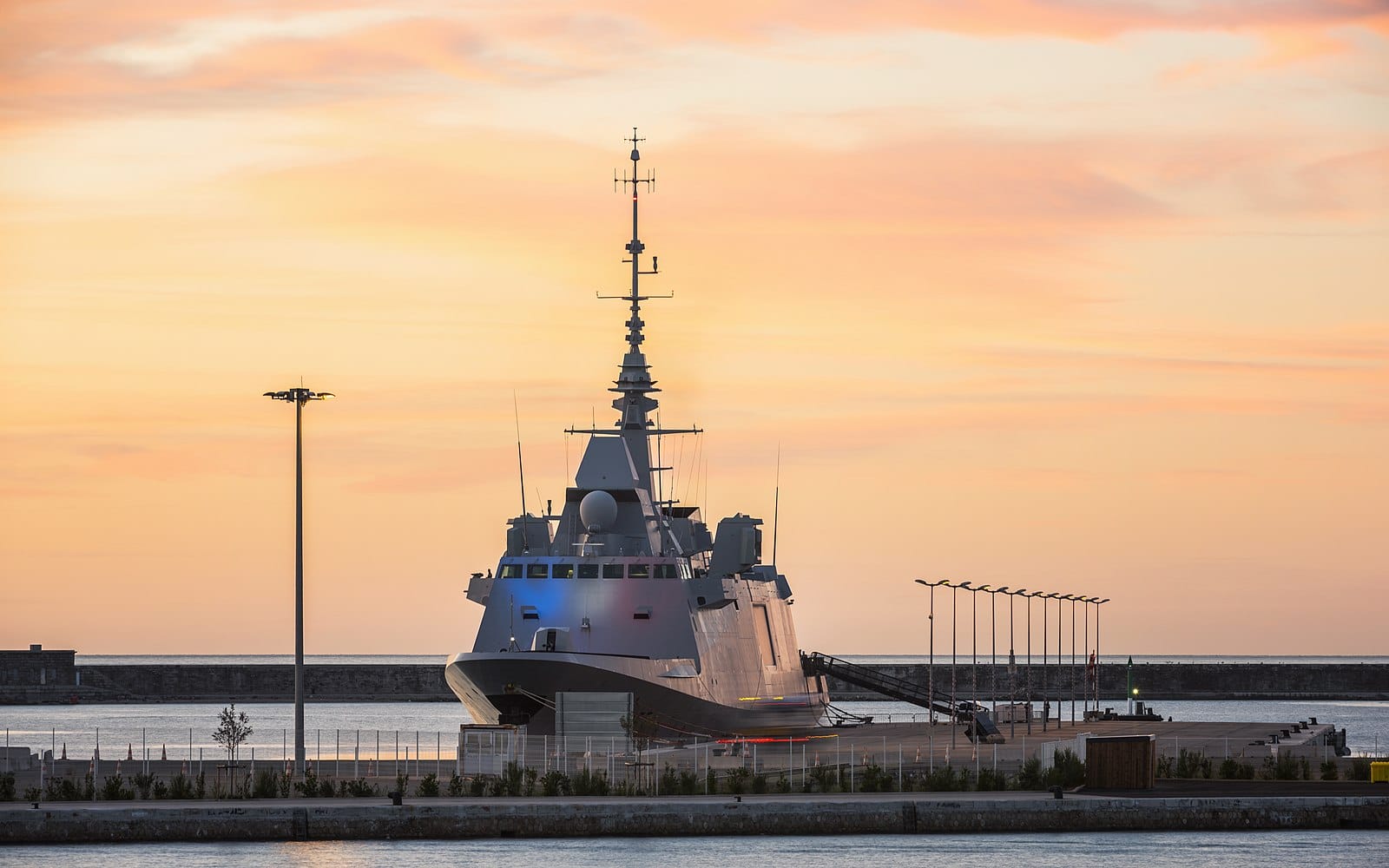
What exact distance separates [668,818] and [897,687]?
141 ft

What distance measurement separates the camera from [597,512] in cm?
6181

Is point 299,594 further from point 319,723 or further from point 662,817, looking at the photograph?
point 319,723

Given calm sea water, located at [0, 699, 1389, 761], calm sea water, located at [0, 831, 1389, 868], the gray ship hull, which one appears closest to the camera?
calm sea water, located at [0, 831, 1389, 868]

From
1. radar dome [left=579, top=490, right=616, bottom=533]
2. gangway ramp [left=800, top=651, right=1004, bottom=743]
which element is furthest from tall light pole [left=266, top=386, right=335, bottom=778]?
gangway ramp [left=800, top=651, right=1004, bottom=743]

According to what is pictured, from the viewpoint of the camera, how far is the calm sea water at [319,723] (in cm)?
9438

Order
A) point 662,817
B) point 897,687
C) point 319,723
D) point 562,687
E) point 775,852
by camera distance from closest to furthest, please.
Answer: point 775,852, point 662,817, point 562,687, point 897,687, point 319,723

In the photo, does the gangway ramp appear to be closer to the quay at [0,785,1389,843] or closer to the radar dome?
the radar dome

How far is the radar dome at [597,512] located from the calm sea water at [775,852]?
18.4 metres

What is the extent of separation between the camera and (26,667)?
186875 mm

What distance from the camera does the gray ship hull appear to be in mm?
57375

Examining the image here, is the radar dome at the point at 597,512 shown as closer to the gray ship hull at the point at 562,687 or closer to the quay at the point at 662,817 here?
the gray ship hull at the point at 562,687

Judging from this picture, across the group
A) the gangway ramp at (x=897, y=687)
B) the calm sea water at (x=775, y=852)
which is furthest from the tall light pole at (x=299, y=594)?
the gangway ramp at (x=897, y=687)

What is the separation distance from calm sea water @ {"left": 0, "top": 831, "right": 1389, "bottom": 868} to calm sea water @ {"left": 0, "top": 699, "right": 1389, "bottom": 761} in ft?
87.1

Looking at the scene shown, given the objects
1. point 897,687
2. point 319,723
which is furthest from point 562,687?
point 319,723
